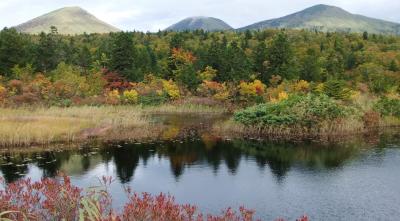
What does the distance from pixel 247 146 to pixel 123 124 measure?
9.92m

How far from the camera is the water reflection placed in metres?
24.5

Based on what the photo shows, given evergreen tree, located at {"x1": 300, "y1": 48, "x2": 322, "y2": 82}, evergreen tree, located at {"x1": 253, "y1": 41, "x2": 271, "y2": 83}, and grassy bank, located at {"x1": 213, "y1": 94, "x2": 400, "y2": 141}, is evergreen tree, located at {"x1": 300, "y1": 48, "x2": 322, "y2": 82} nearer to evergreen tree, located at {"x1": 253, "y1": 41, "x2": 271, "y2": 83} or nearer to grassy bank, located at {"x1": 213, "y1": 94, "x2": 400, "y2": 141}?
evergreen tree, located at {"x1": 253, "y1": 41, "x2": 271, "y2": 83}

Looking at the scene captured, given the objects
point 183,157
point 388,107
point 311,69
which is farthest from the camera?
point 311,69

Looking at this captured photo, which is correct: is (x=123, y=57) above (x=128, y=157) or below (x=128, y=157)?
above

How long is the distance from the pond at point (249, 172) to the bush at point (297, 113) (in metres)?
2.75

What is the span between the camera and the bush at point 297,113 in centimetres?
3416

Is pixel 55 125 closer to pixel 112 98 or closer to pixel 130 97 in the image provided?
pixel 112 98

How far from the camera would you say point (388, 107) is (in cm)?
4094

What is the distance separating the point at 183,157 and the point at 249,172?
16.6 feet

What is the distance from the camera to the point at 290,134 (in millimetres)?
34312

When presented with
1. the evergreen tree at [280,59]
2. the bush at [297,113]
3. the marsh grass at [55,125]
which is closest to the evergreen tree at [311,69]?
the evergreen tree at [280,59]

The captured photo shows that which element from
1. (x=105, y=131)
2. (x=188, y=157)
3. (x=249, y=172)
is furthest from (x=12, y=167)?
(x=249, y=172)

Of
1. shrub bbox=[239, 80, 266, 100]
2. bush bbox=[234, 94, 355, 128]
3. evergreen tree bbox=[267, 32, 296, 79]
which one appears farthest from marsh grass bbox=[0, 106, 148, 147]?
evergreen tree bbox=[267, 32, 296, 79]

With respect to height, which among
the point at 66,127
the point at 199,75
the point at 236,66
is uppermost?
the point at 236,66
